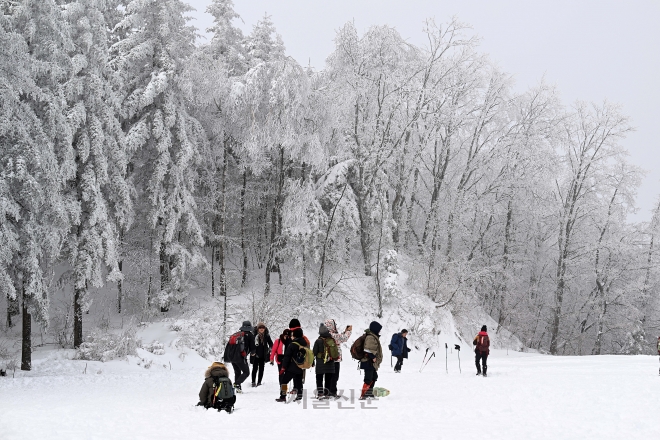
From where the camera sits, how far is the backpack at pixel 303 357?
1092 centimetres

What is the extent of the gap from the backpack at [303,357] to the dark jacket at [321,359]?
13 cm

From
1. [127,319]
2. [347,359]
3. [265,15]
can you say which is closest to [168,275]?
[127,319]

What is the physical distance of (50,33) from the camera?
1745cm

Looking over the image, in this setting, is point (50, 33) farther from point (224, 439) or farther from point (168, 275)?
point (224, 439)

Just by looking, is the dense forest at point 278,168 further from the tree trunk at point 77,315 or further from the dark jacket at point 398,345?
the dark jacket at point 398,345

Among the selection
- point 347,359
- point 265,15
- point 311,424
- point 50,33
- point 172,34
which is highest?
point 265,15

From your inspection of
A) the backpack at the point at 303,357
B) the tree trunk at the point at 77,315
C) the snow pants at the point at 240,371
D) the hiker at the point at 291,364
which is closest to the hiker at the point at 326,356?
the backpack at the point at 303,357

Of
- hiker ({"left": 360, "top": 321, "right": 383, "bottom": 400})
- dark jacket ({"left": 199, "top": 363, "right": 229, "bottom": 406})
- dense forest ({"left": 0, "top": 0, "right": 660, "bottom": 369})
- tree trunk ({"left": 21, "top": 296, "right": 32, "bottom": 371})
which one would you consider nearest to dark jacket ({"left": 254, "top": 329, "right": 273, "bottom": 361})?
dark jacket ({"left": 199, "top": 363, "right": 229, "bottom": 406})

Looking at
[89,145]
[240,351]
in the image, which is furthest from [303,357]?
[89,145]

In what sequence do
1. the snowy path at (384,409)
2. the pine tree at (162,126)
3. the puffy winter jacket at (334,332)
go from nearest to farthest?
the snowy path at (384,409), the puffy winter jacket at (334,332), the pine tree at (162,126)

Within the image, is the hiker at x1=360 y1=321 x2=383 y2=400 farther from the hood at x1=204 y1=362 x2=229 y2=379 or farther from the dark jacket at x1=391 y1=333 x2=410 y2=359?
the dark jacket at x1=391 y1=333 x2=410 y2=359

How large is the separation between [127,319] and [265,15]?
17.5 meters

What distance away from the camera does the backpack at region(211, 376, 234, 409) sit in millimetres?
9719

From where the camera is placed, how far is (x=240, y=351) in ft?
39.8
